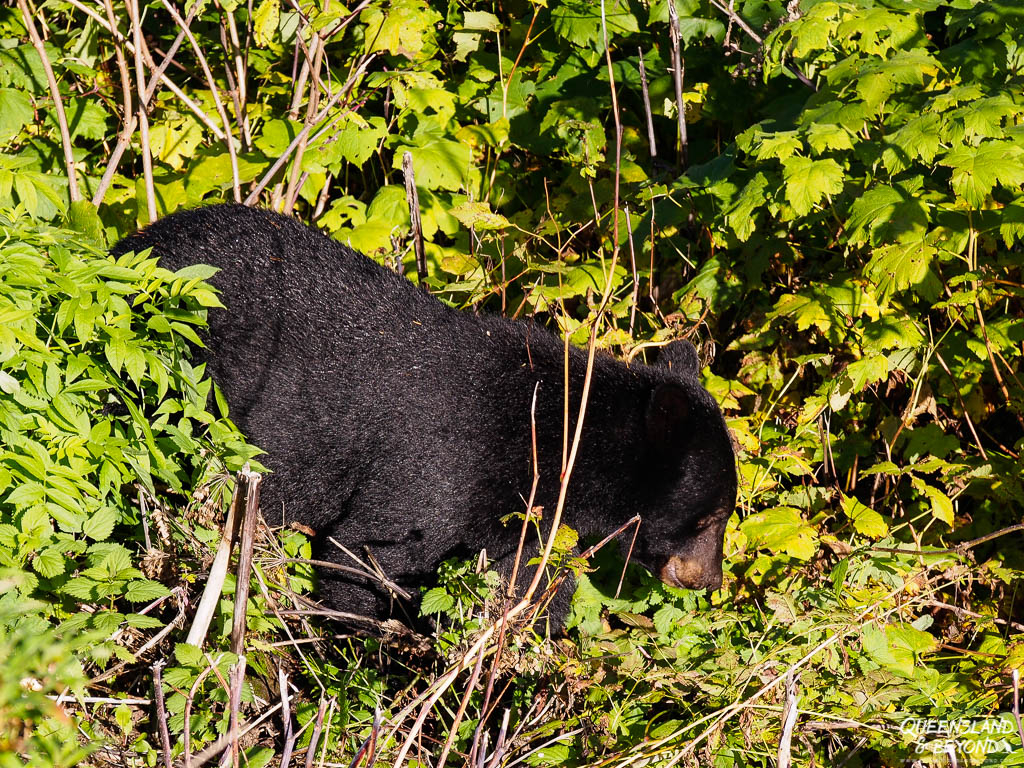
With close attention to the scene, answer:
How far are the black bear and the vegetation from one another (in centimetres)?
28

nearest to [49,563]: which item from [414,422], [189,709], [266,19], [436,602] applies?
[189,709]

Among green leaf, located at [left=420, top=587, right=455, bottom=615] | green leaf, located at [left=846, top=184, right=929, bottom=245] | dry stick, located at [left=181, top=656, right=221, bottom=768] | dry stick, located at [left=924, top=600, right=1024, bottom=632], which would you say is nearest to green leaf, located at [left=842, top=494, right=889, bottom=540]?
dry stick, located at [left=924, top=600, right=1024, bottom=632]

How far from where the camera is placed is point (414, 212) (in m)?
5.73

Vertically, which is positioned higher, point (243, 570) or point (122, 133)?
point (122, 133)

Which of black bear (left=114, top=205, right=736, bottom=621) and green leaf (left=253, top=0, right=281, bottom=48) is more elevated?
green leaf (left=253, top=0, right=281, bottom=48)

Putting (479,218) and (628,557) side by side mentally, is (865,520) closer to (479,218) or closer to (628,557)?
(628,557)

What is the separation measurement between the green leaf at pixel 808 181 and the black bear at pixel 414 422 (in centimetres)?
98

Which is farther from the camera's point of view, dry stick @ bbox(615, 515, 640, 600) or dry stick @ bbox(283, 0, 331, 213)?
dry stick @ bbox(283, 0, 331, 213)

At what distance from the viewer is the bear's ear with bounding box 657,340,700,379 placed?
4805 mm

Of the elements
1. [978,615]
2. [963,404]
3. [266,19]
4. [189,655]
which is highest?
[266,19]

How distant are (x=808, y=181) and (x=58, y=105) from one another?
14.2 ft

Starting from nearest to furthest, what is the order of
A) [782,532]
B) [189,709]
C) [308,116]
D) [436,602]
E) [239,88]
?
[189,709] < [436,602] < [782,532] < [308,116] < [239,88]

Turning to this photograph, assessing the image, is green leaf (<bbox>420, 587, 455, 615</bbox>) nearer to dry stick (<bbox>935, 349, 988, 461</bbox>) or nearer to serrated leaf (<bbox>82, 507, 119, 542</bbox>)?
serrated leaf (<bbox>82, 507, 119, 542</bbox>)

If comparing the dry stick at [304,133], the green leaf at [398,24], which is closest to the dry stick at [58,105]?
the dry stick at [304,133]
